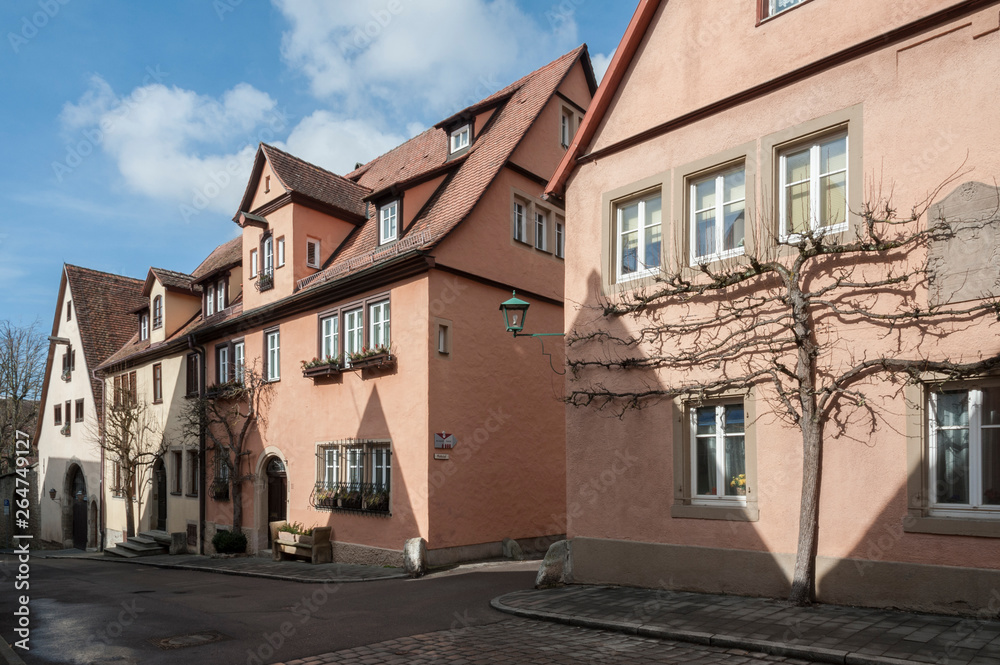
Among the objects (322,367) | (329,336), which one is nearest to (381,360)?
(322,367)

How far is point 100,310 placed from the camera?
114ft

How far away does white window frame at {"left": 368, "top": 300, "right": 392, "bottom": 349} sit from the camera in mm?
16656

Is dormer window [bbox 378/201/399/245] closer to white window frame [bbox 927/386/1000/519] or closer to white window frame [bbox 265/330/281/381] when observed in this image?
white window frame [bbox 265/330/281/381]

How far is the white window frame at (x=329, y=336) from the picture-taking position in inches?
713

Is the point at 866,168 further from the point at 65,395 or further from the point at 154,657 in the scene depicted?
the point at 65,395

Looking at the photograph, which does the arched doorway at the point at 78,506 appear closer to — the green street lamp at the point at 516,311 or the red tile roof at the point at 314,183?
the red tile roof at the point at 314,183

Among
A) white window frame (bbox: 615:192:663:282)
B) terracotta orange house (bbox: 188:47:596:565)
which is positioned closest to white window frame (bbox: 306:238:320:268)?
terracotta orange house (bbox: 188:47:596:565)

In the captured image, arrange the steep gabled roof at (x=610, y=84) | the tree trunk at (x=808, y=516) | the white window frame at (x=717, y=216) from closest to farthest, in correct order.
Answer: the tree trunk at (x=808, y=516), the white window frame at (x=717, y=216), the steep gabled roof at (x=610, y=84)

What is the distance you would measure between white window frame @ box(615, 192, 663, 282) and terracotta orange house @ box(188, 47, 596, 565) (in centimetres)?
483

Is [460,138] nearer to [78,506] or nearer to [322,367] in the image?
[322,367]

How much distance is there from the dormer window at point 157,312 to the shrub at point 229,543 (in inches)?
395

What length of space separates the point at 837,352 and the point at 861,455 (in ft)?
3.85

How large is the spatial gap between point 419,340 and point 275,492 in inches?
300

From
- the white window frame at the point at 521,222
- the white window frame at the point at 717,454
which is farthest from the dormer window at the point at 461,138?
the white window frame at the point at 717,454
